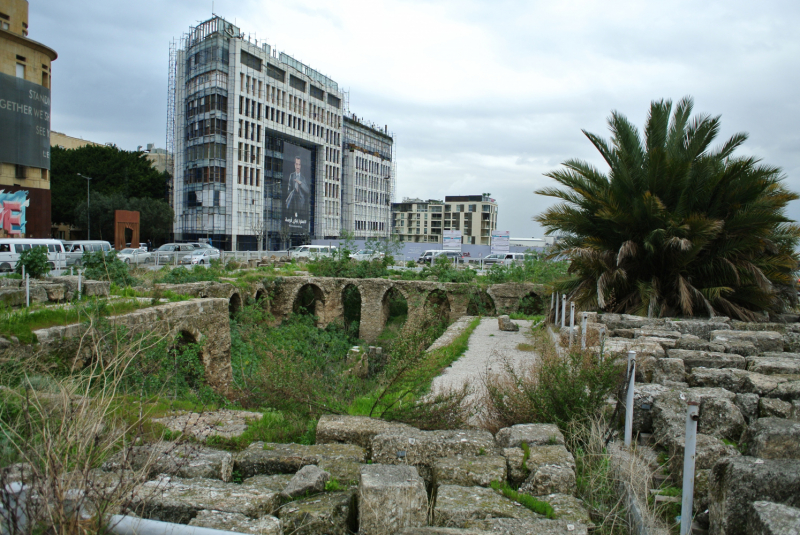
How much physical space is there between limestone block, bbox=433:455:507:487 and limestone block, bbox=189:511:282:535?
4.15 feet

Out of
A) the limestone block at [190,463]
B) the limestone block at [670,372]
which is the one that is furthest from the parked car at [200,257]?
the limestone block at [670,372]

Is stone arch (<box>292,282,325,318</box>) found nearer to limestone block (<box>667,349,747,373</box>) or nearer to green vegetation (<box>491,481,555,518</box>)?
limestone block (<box>667,349,747,373</box>)

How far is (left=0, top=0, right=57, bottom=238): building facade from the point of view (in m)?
24.8

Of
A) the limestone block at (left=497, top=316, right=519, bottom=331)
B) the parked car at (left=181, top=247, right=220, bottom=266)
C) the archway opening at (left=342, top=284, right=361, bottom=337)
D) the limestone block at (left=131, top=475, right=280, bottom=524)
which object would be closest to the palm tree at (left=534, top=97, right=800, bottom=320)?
the limestone block at (left=497, top=316, right=519, bottom=331)

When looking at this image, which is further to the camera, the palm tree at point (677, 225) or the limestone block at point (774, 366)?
the palm tree at point (677, 225)

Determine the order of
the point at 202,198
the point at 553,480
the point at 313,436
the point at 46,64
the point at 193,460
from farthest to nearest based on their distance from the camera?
the point at 202,198, the point at 46,64, the point at 313,436, the point at 193,460, the point at 553,480

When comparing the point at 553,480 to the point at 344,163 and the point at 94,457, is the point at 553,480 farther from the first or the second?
the point at 344,163

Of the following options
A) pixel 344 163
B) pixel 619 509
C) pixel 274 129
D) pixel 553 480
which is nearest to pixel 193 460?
pixel 553 480

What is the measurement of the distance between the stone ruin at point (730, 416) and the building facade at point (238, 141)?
40.7 meters

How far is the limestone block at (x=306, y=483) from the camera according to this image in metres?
3.48

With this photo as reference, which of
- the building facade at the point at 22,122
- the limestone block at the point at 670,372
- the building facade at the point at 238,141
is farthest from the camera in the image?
the building facade at the point at 238,141

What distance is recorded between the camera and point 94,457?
8.44ft

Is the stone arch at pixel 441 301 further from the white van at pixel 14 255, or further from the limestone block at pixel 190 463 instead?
the limestone block at pixel 190 463

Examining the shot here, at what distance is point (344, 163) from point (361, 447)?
59.0 meters
